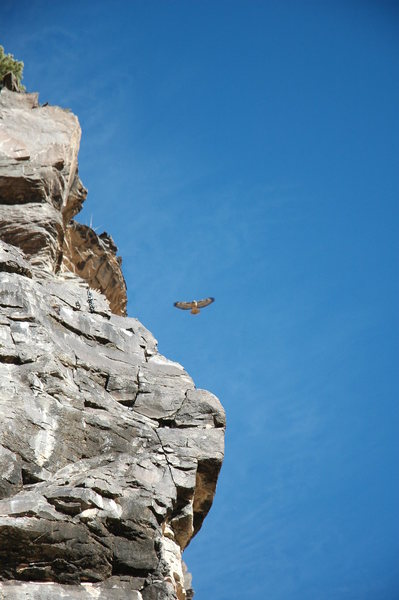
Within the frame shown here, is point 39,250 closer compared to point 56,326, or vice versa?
point 56,326

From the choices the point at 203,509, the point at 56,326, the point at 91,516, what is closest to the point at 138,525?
the point at 91,516

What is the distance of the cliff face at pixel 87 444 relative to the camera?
776 inches

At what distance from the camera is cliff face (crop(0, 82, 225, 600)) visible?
19703mm

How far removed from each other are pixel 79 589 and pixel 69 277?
17181 mm

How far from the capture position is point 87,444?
2350 centimetres

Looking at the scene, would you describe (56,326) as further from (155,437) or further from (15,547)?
(15,547)

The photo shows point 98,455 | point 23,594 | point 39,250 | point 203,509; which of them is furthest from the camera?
point 39,250

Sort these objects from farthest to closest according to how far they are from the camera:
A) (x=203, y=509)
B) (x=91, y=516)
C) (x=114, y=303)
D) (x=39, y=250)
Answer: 1. (x=114, y=303)
2. (x=39, y=250)
3. (x=203, y=509)
4. (x=91, y=516)

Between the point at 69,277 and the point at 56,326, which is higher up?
the point at 69,277

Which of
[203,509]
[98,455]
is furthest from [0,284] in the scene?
[203,509]

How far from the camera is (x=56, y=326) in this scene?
2706 centimetres

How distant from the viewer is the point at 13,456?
2164 centimetres

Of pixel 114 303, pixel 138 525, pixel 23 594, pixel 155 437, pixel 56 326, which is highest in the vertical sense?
pixel 114 303

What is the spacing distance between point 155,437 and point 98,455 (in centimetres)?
197
